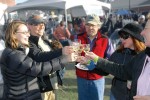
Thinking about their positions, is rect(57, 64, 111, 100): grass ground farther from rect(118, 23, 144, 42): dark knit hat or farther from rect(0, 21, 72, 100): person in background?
rect(0, 21, 72, 100): person in background

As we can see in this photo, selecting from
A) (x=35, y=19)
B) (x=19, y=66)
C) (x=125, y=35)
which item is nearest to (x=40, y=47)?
(x=35, y=19)

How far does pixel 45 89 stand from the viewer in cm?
350

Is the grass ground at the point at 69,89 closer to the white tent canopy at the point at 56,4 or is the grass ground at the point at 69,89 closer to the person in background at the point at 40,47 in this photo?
the person in background at the point at 40,47

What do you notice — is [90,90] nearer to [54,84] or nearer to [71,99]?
[54,84]

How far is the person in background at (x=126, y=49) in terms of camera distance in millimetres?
3488

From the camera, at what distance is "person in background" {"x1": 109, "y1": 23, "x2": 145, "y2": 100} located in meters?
3.49

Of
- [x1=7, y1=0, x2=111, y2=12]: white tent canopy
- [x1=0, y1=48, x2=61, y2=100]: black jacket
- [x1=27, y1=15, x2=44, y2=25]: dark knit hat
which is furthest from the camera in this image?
[x1=7, y1=0, x2=111, y2=12]: white tent canopy

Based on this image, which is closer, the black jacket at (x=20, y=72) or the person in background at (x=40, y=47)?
the black jacket at (x=20, y=72)

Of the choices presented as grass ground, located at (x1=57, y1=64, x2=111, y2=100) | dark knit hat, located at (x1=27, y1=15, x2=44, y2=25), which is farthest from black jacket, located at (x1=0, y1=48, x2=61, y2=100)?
grass ground, located at (x1=57, y1=64, x2=111, y2=100)

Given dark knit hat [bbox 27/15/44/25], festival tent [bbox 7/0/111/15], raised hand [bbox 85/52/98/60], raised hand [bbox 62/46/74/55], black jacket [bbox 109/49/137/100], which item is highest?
festival tent [bbox 7/0/111/15]

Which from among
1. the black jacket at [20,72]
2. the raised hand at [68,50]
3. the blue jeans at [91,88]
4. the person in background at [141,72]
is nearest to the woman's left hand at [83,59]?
the raised hand at [68,50]

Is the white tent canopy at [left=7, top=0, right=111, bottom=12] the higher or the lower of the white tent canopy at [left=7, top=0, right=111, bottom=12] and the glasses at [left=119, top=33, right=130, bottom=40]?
the higher

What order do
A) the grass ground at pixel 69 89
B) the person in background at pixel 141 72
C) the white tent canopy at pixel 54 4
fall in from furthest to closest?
1. the white tent canopy at pixel 54 4
2. the grass ground at pixel 69 89
3. the person in background at pixel 141 72

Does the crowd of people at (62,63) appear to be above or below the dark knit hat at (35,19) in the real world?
below
